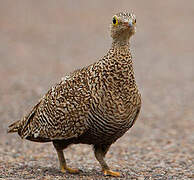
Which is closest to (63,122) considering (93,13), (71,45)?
(71,45)

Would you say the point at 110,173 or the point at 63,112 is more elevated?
the point at 63,112

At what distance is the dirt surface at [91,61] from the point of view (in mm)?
9312

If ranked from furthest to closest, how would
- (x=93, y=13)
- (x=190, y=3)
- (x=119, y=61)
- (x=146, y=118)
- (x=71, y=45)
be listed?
(x=190, y=3) < (x=93, y=13) < (x=71, y=45) < (x=146, y=118) < (x=119, y=61)

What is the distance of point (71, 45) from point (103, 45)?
1.78 m

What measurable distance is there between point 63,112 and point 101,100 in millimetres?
626

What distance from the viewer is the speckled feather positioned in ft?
21.9

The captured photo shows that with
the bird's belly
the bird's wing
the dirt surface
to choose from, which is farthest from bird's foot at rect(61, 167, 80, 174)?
the bird's belly

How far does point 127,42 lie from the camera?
6949 millimetres

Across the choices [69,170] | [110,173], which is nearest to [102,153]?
[110,173]

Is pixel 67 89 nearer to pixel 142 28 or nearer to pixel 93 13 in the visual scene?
pixel 142 28

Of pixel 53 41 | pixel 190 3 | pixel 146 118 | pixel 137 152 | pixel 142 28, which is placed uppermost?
pixel 190 3

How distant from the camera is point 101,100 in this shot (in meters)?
6.68

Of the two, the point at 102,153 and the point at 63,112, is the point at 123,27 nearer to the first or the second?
the point at 63,112

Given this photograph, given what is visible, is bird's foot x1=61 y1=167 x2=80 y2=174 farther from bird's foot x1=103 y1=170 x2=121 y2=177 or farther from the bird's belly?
the bird's belly
